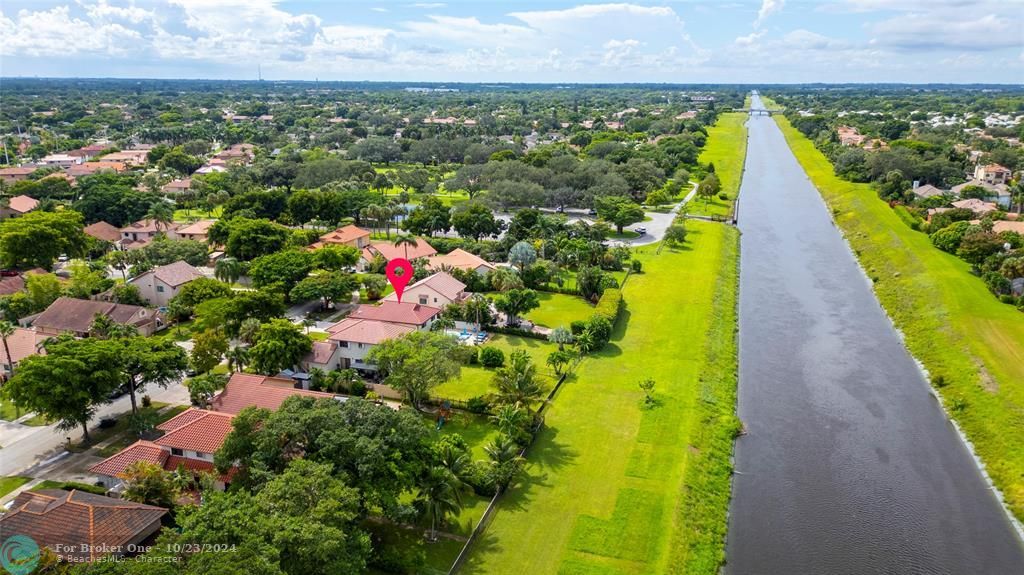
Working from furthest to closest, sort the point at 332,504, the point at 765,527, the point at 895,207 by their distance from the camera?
the point at 895,207, the point at 765,527, the point at 332,504

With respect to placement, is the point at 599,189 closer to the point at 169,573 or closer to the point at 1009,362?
the point at 1009,362

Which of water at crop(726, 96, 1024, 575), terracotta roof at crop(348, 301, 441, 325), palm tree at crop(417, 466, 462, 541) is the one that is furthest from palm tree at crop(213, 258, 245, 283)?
water at crop(726, 96, 1024, 575)

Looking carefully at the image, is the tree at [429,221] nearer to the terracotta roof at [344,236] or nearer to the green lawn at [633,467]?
the terracotta roof at [344,236]

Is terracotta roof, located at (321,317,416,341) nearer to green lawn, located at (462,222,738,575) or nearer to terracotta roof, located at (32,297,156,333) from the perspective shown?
green lawn, located at (462,222,738,575)

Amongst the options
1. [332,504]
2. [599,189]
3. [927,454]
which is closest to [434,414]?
[332,504]

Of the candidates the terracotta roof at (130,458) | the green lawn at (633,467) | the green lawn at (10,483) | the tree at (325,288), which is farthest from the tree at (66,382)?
the green lawn at (633,467)
